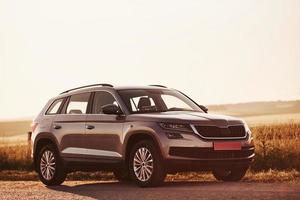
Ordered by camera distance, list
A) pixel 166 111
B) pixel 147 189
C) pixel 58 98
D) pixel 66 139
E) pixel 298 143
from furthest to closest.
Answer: pixel 298 143
pixel 58 98
pixel 66 139
pixel 166 111
pixel 147 189

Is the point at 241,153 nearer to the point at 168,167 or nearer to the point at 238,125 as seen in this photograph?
the point at 238,125

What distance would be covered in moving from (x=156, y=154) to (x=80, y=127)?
7.90 feet

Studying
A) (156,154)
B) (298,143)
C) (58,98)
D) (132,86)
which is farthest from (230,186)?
(298,143)

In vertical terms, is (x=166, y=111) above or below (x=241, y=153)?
above

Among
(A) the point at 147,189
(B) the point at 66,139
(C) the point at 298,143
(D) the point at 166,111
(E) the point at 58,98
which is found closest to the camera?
(A) the point at 147,189

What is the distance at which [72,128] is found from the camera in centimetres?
1451

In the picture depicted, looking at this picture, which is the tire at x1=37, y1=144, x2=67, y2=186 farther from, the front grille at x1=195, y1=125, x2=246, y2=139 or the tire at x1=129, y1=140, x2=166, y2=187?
the front grille at x1=195, y1=125, x2=246, y2=139

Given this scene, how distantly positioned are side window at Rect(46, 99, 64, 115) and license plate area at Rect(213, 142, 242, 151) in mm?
4311

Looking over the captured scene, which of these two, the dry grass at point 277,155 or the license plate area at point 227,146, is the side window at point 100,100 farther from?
the dry grass at point 277,155

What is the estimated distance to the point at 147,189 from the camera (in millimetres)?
12383

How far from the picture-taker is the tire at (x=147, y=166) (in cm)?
1244

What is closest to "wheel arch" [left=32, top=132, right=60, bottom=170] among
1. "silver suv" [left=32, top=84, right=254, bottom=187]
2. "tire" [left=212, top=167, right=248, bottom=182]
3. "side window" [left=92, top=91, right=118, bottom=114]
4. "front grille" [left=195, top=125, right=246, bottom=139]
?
"silver suv" [left=32, top=84, right=254, bottom=187]

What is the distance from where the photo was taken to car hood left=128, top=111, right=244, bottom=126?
41.0ft

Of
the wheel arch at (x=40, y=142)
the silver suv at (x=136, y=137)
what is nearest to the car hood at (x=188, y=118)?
the silver suv at (x=136, y=137)
